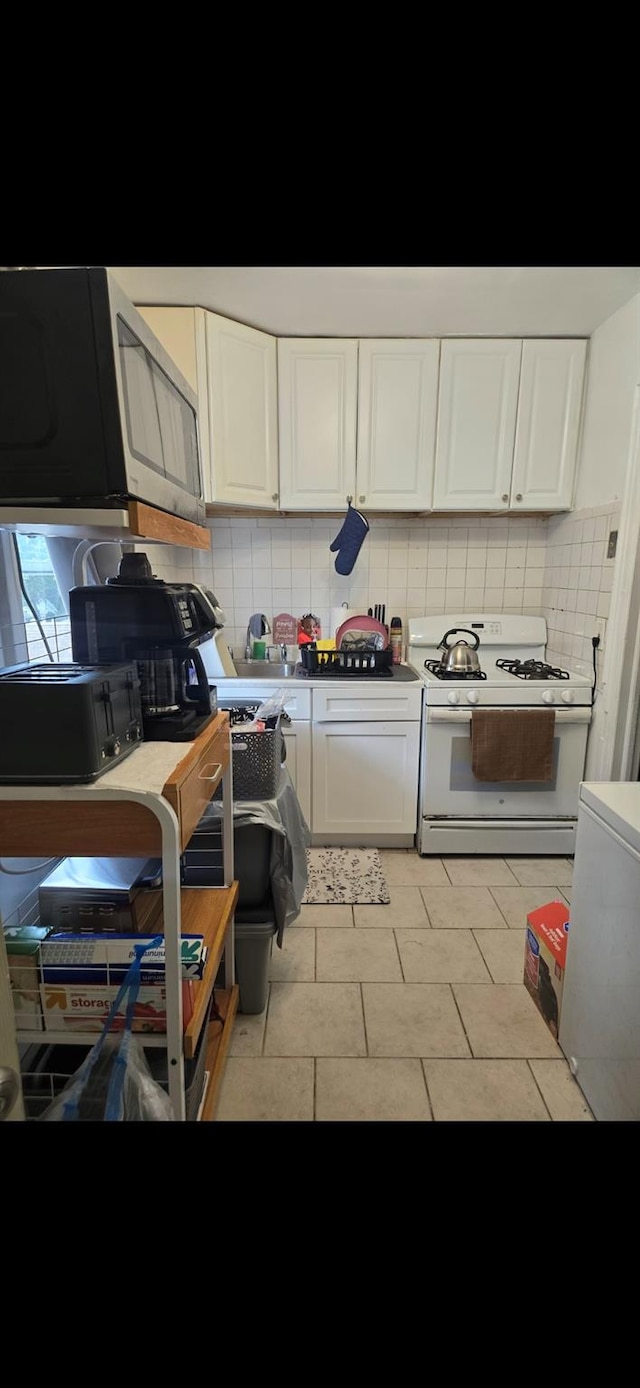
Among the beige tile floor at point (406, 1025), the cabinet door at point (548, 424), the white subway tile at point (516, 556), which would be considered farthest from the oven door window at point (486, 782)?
the cabinet door at point (548, 424)

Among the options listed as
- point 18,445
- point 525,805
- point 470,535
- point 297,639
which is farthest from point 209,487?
point 525,805

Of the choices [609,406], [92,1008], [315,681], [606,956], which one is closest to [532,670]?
[315,681]

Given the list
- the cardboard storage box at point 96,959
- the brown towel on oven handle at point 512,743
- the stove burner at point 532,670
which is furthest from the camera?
the stove burner at point 532,670

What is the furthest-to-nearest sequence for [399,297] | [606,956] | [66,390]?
[399,297] → [606,956] → [66,390]

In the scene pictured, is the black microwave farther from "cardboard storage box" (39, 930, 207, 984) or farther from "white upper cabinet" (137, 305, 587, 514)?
"white upper cabinet" (137, 305, 587, 514)

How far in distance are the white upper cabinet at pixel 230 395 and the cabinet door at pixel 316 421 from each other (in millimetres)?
55

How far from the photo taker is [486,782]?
254cm

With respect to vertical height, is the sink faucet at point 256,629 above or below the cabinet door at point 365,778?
above

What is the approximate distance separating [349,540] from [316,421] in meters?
0.54

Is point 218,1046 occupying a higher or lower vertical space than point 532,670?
lower

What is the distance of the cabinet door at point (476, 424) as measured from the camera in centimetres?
253

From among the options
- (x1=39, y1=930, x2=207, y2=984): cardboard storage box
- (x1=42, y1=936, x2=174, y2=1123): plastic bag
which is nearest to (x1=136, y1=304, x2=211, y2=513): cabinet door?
(x1=39, y1=930, x2=207, y2=984): cardboard storage box

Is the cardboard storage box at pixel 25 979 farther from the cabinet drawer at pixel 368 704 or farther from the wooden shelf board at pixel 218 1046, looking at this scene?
the cabinet drawer at pixel 368 704

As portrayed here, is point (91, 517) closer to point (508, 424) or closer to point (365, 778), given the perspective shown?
point (365, 778)
